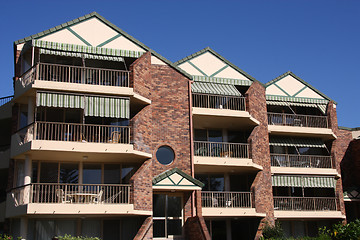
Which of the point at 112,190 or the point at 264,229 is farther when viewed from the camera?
the point at 264,229

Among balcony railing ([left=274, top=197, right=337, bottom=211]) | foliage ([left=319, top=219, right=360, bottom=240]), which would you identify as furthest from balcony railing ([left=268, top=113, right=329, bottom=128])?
foliage ([left=319, top=219, right=360, bottom=240])

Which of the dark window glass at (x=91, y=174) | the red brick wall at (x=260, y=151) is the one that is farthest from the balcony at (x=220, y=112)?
the dark window glass at (x=91, y=174)

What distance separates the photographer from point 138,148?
23.5 metres

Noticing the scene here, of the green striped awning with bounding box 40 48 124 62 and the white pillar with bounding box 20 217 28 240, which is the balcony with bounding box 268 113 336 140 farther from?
the white pillar with bounding box 20 217 28 240

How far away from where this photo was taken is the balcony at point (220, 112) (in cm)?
2709

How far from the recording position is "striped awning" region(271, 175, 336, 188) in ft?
96.4

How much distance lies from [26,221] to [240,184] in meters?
12.6

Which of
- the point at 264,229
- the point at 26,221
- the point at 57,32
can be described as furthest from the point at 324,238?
the point at 57,32

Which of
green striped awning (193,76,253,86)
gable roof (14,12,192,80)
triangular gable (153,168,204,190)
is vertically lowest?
triangular gable (153,168,204,190)

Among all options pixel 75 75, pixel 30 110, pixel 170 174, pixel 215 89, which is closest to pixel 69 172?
pixel 30 110

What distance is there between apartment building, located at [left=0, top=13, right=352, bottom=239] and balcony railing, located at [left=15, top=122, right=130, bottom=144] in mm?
69

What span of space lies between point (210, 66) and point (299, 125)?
7.68 metres

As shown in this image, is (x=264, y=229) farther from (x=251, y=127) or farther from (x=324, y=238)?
(x=251, y=127)

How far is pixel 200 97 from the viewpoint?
92.9ft
